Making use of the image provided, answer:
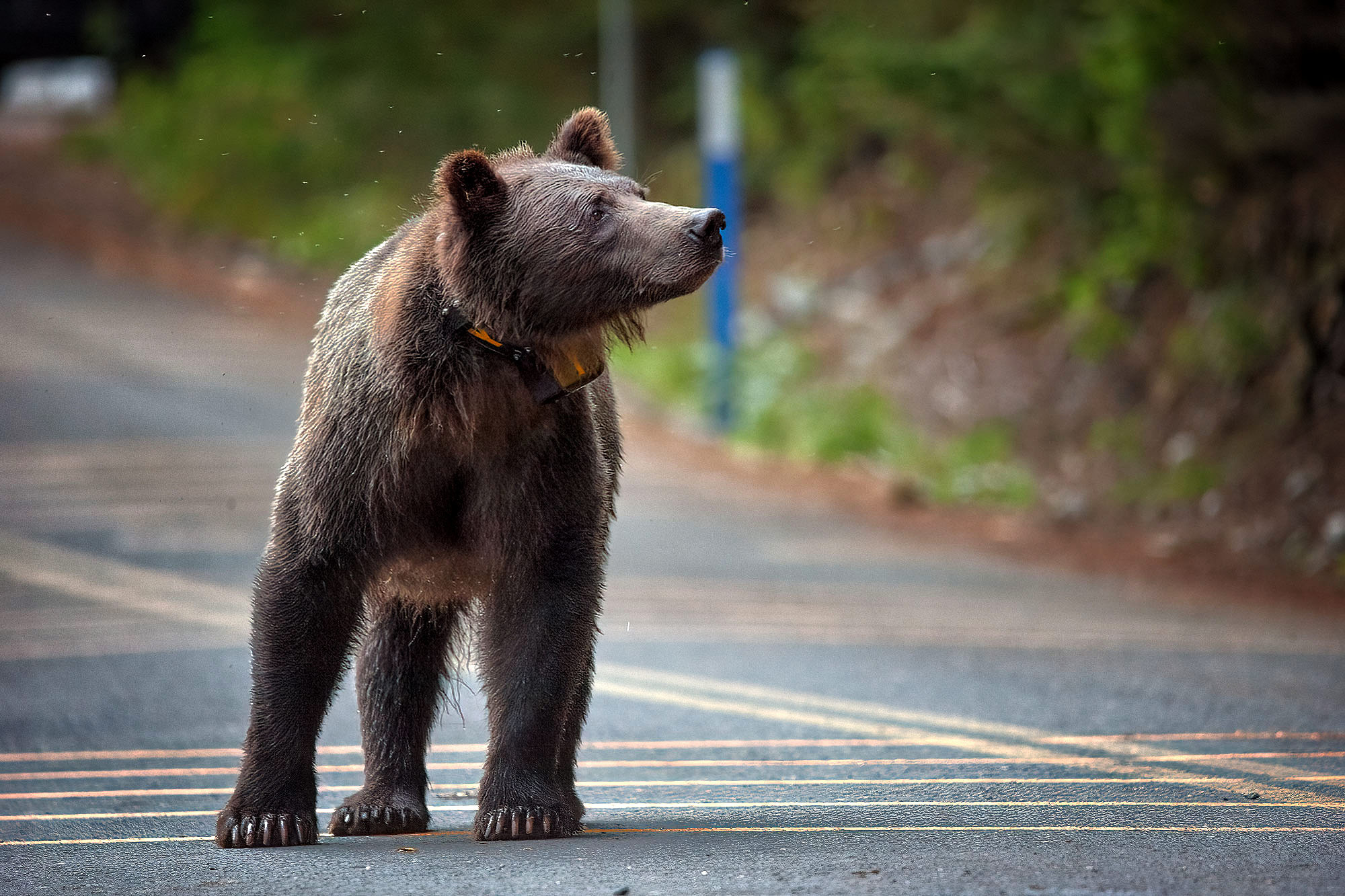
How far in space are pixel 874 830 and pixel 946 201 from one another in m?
17.7

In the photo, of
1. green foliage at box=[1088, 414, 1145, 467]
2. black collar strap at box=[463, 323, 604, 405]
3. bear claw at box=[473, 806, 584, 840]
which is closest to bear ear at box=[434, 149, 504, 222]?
black collar strap at box=[463, 323, 604, 405]

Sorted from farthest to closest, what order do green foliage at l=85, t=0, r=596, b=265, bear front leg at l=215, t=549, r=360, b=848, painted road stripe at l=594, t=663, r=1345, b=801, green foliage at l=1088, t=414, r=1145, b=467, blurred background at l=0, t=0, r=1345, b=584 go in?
green foliage at l=85, t=0, r=596, b=265 → green foliage at l=1088, t=414, r=1145, b=467 → blurred background at l=0, t=0, r=1345, b=584 → painted road stripe at l=594, t=663, r=1345, b=801 → bear front leg at l=215, t=549, r=360, b=848

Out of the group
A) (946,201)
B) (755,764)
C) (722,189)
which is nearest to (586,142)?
(755,764)

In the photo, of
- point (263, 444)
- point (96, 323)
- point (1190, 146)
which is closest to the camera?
point (1190, 146)

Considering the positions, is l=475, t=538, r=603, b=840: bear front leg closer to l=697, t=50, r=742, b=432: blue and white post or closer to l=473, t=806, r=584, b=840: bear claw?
l=473, t=806, r=584, b=840: bear claw

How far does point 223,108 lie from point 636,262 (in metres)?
24.9

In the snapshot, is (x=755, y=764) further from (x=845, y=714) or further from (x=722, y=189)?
(x=722, y=189)

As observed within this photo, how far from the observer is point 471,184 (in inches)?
178

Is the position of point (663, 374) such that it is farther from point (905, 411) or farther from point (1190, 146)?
point (1190, 146)

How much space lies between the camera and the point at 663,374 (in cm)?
1992

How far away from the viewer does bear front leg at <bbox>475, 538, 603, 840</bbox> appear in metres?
4.64

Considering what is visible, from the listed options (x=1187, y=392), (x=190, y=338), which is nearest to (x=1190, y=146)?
(x=1187, y=392)

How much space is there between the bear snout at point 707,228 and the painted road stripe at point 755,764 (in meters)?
2.40

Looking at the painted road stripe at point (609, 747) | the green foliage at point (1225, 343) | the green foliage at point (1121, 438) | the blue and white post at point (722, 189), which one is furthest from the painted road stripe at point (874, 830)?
the blue and white post at point (722, 189)
